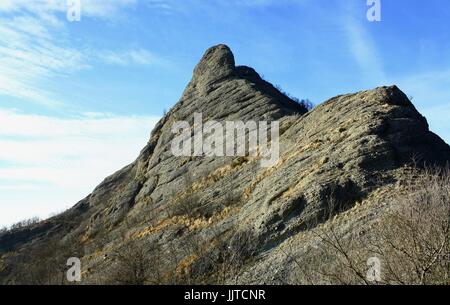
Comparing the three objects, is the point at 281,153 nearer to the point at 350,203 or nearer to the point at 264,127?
the point at 264,127

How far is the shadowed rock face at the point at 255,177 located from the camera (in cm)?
3048

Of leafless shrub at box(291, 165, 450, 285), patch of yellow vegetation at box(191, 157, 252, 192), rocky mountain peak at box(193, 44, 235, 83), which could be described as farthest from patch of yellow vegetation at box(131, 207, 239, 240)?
rocky mountain peak at box(193, 44, 235, 83)

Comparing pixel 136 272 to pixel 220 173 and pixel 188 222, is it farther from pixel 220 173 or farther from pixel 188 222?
pixel 220 173

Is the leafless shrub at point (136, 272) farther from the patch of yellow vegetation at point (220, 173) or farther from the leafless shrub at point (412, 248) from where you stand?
the patch of yellow vegetation at point (220, 173)

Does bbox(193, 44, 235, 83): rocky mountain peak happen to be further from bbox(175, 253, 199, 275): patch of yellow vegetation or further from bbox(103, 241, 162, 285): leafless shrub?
bbox(103, 241, 162, 285): leafless shrub

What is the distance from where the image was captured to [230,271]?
2764 cm

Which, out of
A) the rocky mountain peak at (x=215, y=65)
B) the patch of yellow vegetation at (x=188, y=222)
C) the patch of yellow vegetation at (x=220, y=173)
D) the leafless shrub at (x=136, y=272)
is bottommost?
the leafless shrub at (x=136, y=272)

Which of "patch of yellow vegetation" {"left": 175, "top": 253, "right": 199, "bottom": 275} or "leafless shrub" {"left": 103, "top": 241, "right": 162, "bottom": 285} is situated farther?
"patch of yellow vegetation" {"left": 175, "top": 253, "right": 199, "bottom": 275}

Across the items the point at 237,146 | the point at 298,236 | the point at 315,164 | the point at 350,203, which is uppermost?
the point at 237,146

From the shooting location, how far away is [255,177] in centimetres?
4006

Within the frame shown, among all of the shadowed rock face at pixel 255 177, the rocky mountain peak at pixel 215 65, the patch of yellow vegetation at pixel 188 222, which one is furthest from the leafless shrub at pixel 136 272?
the rocky mountain peak at pixel 215 65

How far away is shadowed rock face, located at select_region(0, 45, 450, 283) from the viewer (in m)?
30.5
